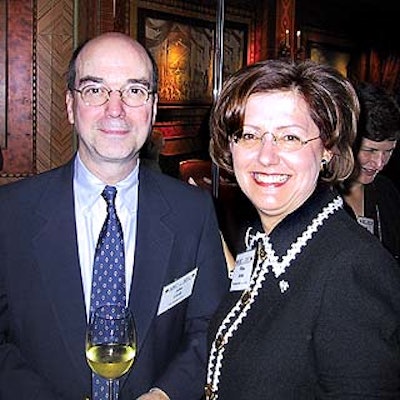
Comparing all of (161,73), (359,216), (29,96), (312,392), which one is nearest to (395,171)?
(161,73)

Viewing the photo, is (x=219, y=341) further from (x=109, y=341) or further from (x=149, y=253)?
(x=149, y=253)

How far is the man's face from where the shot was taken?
1876 mm

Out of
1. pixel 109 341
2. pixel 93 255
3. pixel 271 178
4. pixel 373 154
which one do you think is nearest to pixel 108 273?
pixel 93 255

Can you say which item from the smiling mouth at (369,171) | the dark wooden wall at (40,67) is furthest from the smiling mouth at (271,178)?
the dark wooden wall at (40,67)

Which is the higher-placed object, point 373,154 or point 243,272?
point 373,154

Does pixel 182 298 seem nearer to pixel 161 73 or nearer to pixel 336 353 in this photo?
pixel 336 353

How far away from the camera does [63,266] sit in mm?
1863

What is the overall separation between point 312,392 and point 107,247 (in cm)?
77

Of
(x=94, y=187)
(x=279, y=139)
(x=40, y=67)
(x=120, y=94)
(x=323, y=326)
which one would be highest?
(x=40, y=67)

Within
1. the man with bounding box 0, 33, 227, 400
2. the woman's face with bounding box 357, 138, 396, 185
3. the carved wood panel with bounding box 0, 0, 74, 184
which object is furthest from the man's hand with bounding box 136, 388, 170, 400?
the carved wood panel with bounding box 0, 0, 74, 184

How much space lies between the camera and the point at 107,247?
1870 mm

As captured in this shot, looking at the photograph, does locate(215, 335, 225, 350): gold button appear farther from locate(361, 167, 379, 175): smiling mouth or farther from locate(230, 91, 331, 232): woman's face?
locate(361, 167, 379, 175): smiling mouth

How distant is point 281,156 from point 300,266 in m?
0.27

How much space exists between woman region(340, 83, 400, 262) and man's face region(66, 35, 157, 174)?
99cm
